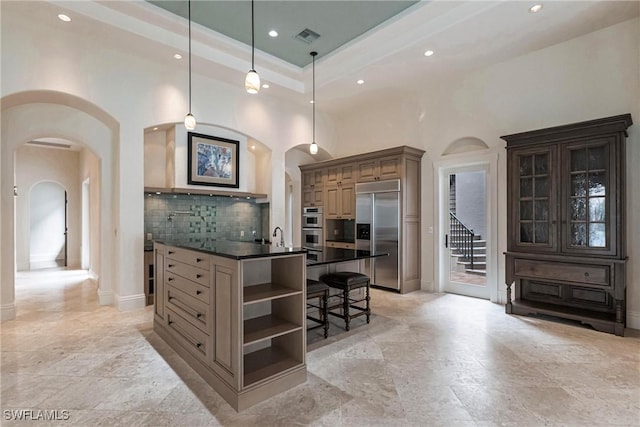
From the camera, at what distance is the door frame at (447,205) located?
484 centimetres

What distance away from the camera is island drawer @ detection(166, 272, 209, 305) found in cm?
254

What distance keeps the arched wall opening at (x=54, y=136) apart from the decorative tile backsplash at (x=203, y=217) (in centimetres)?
59

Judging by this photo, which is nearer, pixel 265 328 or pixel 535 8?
pixel 265 328

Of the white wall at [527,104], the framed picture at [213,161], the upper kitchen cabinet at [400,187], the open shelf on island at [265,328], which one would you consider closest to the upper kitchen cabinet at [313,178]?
the upper kitchen cabinet at [400,187]

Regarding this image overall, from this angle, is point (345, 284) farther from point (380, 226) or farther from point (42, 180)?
point (42, 180)

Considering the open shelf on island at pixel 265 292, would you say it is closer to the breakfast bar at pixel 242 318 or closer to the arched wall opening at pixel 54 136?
the breakfast bar at pixel 242 318

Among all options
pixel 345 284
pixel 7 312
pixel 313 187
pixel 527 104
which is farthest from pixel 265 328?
pixel 313 187

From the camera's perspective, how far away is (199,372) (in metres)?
2.60

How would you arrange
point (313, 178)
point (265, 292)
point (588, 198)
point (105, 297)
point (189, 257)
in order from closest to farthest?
point (265, 292) < point (189, 257) < point (588, 198) < point (105, 297) < point (313, 178)

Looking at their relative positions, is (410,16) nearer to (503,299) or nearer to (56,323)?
(503,299)

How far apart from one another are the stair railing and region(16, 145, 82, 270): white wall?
9.21 metres

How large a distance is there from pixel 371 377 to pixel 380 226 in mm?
3309

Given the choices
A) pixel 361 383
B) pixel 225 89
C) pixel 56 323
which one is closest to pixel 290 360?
pixel 361 383

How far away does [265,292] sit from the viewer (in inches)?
95.5
